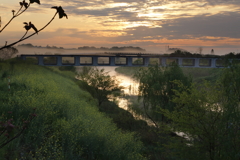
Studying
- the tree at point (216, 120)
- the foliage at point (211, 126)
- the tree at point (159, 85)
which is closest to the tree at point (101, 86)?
the tree at point (159, 85)

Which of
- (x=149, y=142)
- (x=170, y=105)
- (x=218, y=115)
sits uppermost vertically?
(x=218, y=115)

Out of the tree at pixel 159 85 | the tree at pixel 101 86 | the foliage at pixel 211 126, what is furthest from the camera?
the tree at pixel 101 86

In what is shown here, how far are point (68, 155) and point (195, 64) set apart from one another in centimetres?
8432

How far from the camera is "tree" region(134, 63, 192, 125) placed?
38.2 meters

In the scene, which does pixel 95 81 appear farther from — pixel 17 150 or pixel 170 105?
pixel 17 150

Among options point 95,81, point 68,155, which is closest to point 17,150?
point 68,155

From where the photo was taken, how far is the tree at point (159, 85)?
125 feet

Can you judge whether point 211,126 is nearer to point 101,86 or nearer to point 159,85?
point 159,85

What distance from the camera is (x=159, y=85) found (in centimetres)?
3778

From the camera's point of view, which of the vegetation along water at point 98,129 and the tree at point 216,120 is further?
the tree at point 216,120

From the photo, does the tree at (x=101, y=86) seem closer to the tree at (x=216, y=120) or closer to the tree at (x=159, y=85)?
the tree at (x=159, y=85)

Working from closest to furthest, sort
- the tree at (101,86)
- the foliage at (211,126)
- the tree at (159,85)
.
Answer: the foliage at (211,126), the tree at (159,85), the tree at (101,86)


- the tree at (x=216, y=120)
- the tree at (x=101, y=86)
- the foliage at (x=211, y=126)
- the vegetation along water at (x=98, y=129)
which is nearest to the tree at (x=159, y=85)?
the vegetation along water at (x=98, y=129)

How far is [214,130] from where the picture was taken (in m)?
20.9
